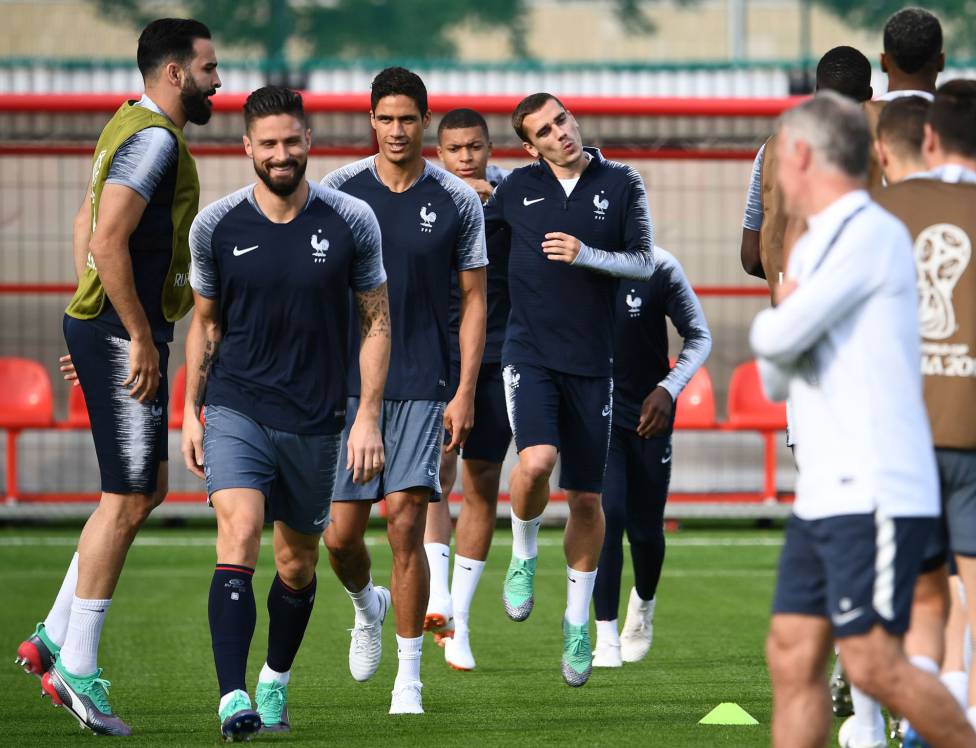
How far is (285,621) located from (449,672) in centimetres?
159

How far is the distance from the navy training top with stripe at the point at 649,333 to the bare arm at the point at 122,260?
2.87 metres

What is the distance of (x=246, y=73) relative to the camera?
17.0 meters

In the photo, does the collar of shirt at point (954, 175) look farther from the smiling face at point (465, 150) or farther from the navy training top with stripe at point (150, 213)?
the smiling face at point (465, 150)

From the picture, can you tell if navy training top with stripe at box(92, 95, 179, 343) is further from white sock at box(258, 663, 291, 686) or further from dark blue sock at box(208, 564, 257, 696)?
white sock at box(258, 663, 291, 686)

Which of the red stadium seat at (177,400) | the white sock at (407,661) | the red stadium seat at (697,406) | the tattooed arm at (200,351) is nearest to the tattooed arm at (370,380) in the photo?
the tattooed arm at (200,351)

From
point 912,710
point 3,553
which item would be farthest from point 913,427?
point 3,553

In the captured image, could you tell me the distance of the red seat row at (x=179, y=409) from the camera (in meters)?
14.2

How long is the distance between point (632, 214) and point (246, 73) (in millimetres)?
9882

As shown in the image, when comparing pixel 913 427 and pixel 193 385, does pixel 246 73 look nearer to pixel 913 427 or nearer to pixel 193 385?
pixel 193 385

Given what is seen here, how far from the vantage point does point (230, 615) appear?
5.98 m

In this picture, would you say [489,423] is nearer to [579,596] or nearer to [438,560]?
[438,560]

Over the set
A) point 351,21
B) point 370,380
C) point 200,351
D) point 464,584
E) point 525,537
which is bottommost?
point 464,584

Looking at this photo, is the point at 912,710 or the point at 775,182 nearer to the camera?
the point at 912,710

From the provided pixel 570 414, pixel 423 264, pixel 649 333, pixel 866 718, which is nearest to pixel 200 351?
pixel 423 264
